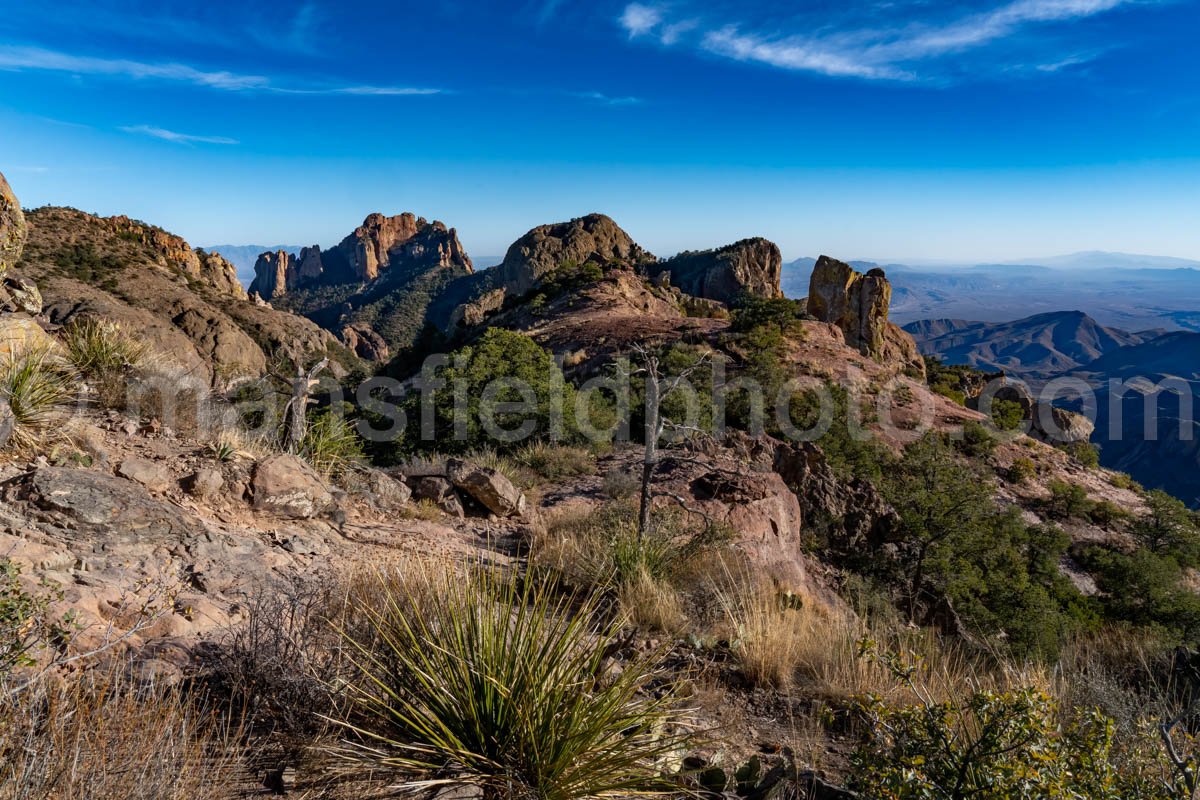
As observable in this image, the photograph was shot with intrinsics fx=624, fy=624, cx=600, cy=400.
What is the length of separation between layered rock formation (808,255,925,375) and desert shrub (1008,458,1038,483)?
15976 millimetres

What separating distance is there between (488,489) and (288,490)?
2.50m

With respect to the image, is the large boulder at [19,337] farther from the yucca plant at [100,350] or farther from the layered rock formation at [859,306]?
the layered rock formation at [859,306]

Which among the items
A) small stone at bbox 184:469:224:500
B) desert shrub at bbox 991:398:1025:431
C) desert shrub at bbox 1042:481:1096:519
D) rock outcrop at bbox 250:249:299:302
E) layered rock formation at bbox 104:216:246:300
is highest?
rock outcrop at bbox 250:249:299:302

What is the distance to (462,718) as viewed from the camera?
2.45 metres

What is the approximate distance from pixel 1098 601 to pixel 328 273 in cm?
14912

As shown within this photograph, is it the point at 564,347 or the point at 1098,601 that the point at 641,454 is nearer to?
the point at 1098,601

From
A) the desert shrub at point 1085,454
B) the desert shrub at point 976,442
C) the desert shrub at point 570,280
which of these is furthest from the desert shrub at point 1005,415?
the desert shrub at point 570,280

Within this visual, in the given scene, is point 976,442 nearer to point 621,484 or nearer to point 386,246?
point 621,484

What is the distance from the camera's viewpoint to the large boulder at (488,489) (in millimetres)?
8289

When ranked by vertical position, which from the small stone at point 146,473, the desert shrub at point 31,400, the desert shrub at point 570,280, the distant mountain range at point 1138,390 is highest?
the desert shrub at point 570,280

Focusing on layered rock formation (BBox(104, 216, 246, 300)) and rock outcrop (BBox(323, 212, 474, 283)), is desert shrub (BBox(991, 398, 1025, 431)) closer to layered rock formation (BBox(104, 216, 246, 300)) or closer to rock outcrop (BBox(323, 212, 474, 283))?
layered rock formation (BBox(104, 216, 246, 300))

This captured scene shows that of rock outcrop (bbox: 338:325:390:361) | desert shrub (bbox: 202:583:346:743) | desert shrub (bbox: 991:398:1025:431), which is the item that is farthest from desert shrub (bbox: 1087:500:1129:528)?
rock outcrop (bbox: 338:325:390:361)

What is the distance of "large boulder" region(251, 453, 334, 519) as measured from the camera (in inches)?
250

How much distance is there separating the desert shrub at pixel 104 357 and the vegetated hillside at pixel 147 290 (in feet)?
61.4
